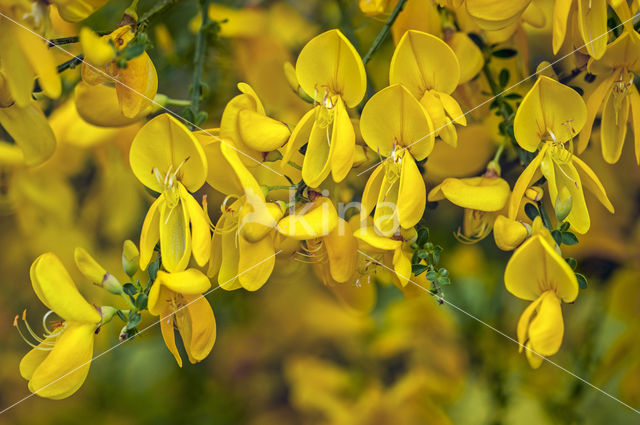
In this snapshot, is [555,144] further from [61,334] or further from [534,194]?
[61,334]

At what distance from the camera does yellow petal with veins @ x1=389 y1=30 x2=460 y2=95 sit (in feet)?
1.31

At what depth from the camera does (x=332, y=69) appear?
0.40m

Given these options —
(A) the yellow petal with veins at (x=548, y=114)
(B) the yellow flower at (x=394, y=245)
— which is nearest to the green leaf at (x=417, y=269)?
(B) the yellow flower at (x=394, y=245)

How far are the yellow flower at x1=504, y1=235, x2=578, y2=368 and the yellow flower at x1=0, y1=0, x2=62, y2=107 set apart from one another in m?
0.34

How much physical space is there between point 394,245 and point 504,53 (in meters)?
0.16

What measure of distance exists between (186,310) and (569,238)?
0.26 meters

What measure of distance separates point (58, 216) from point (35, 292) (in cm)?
6

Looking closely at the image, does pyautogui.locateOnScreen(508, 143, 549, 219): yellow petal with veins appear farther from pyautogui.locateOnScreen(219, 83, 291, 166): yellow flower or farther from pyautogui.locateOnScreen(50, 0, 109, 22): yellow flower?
pyautogui.locateOnScreen(50, 0, 109, 22): yellow flower

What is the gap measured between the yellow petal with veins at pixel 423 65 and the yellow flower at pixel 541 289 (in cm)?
12

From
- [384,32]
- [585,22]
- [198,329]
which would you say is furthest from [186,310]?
[585,22]

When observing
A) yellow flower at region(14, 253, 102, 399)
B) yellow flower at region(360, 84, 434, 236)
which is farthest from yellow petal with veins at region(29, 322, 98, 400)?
yellow flower at region(360, 84, 434, 236)

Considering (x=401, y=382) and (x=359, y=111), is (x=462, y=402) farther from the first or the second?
(x=359, y=111)

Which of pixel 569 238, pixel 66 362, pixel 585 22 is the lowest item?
pixel 66 362

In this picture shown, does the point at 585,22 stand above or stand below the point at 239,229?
above
